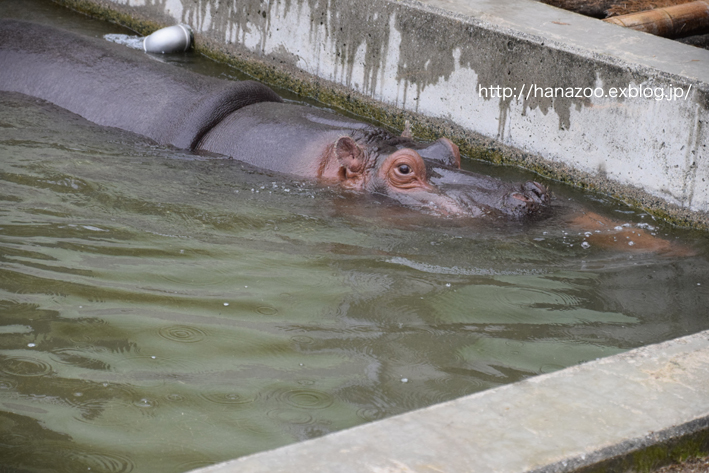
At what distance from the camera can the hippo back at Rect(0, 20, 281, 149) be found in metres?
5.63

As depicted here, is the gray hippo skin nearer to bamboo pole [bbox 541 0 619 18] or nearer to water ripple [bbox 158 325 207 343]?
water ripple [bbox 158 325 207 343]

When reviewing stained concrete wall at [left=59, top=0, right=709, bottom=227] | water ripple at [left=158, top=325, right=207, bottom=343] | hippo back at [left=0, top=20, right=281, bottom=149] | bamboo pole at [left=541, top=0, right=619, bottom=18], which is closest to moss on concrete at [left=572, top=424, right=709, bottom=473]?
water ripple at [left=158, top=325, right=207, bottom=343]

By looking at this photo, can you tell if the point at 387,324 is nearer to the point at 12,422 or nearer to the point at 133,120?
the point at 12,422

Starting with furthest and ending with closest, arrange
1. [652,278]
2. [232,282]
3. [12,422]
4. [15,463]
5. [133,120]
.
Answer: [133,120], [652,278], [232,282], [12,422], [15,463]

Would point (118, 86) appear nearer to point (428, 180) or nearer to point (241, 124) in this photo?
point (241, 124)

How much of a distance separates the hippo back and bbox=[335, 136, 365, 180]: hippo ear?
1063 millimetres

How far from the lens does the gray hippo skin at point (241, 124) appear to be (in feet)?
16.1

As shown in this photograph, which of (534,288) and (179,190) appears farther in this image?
(179,190)

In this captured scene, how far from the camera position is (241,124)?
18.2ft

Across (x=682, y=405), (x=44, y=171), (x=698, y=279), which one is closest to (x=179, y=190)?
(x=44, y=171)

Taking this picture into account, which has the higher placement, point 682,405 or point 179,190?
point 682,405

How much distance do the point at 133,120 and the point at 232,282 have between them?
8.01 ft

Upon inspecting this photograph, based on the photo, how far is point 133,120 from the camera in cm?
571

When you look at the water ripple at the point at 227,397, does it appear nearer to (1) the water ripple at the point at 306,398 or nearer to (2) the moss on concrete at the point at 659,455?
(1) the water ripple at the point at 306,398
